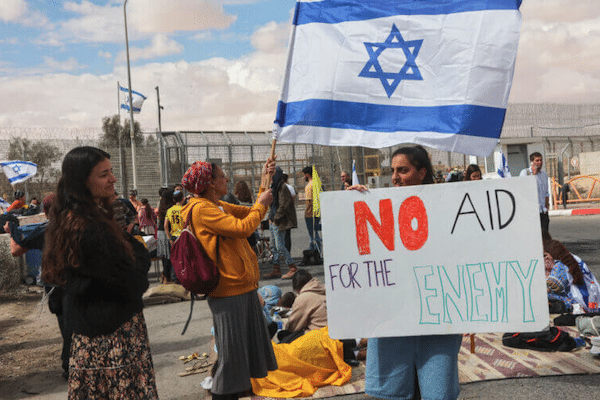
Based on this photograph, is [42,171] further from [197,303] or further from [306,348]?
[306,348]

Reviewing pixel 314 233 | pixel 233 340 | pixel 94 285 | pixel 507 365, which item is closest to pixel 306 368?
pixel 233 340

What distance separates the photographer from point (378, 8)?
346 centimetres

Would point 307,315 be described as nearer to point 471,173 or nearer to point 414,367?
point 414,367

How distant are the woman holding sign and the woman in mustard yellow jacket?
103cm

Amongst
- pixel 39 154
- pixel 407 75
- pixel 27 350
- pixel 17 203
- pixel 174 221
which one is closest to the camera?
pixel 407 75

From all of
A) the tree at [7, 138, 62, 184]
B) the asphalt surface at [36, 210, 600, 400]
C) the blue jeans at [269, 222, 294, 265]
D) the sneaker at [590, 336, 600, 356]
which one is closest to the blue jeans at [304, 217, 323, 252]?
the asphalt surface at [36, 210, 600, 400]

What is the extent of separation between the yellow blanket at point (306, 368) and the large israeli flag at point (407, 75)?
2026mm

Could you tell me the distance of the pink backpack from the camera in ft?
11.9

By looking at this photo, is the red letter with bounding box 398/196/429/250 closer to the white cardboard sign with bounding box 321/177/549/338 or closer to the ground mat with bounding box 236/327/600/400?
the white cardboard sign with bounding box 321/177/549/338

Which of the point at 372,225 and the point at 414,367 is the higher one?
the point at 372,225

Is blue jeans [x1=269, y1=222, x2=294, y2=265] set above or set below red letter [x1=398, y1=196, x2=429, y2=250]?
below

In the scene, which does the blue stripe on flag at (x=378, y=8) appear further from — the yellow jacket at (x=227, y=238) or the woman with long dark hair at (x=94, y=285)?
the woman with long dark hair at (x=94, y=285)

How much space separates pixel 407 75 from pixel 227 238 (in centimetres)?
147

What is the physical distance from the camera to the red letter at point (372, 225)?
3.02 meters
